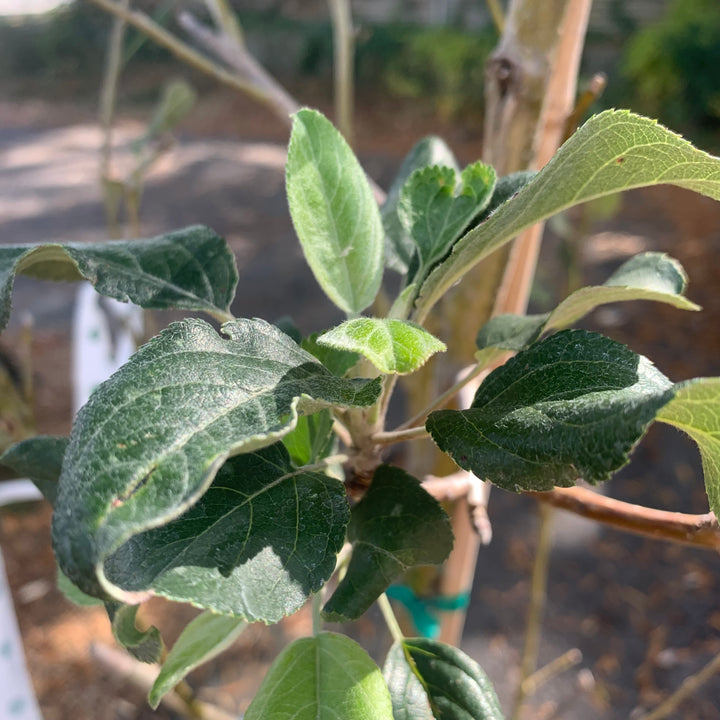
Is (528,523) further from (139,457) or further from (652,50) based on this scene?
(652,50)

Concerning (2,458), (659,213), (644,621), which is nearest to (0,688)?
(2,458)

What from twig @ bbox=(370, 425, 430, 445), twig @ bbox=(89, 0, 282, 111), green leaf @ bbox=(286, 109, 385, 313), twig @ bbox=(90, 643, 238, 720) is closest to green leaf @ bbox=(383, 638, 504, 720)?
twig @ bbox=(370, 425, 430, 445)

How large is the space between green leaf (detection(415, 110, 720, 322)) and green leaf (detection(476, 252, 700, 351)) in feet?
0.26

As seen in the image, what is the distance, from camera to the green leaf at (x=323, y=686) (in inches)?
→ 16.3

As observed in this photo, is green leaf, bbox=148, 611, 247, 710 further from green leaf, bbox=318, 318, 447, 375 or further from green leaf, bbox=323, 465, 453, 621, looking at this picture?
green leaf, bbox=318, 318, 447, 375

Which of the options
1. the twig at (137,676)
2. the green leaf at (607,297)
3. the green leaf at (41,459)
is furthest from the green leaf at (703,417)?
the twig at (137,676)

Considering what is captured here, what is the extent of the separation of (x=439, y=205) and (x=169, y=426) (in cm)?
28

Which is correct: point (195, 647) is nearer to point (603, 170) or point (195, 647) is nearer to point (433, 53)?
point (603, 170)

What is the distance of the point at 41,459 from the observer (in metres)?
0.51

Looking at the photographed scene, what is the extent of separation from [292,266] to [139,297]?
156 inches

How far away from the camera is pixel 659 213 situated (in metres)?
4.68

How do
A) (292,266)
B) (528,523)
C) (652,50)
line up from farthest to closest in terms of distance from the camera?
(652,50) → (292,266) → (528,523)

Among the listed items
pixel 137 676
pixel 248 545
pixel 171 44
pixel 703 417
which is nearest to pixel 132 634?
pixel 248 545

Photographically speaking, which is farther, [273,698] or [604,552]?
[604,552]
